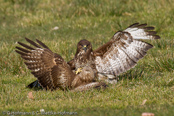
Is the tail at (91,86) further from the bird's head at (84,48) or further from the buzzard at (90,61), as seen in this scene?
the bird's head at (84,48)

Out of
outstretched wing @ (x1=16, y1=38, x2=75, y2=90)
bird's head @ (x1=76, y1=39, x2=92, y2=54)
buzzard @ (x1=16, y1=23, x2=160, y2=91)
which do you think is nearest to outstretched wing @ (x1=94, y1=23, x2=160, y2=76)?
buzzard @ (x1=16, y1=23, x2=160, y2=91)

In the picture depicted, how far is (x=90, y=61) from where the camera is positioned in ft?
22.5

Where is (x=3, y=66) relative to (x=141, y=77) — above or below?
above

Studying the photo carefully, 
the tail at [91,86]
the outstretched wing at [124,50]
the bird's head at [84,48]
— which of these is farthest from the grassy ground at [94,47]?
the bird's head at [84,48]

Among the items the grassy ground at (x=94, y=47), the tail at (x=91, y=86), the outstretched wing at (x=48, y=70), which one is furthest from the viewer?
the outstretched wing at (x=48, y=70)

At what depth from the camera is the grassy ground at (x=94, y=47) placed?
5.37 metres

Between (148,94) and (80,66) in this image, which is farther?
(80,66)

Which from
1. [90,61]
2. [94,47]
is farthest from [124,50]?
[94,47]

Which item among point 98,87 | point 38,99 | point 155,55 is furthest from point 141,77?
point 38,99

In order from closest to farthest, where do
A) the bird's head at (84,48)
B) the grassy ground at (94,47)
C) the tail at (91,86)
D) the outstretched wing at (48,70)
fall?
the grassy ground at (94,47), the tail at (91,86), the outstretched wing at (48,70), the bird's head at (84,48)

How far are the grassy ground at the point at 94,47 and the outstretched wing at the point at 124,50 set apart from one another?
34 centimetres

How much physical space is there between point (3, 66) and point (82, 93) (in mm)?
3202

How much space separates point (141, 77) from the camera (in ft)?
23.1

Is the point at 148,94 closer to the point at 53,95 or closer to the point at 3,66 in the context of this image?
the point at 53,95
